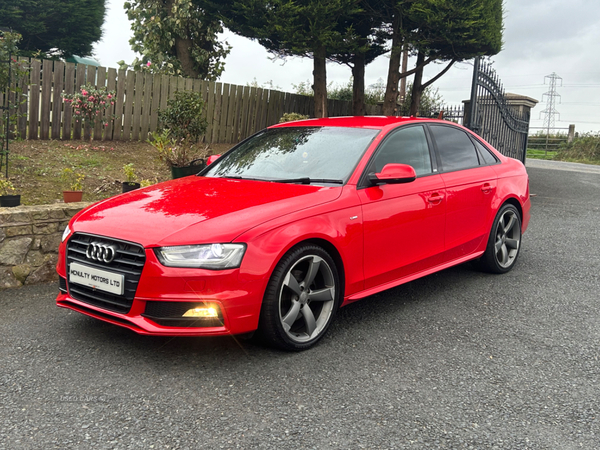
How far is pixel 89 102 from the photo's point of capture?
11.6 meters

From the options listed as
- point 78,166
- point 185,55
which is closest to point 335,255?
point 78,166

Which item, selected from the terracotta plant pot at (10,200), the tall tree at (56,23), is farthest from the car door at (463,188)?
the tall tree at (56,23)

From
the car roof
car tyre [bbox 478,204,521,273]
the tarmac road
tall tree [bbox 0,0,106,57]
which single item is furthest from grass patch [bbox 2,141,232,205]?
tall tree [bbox 0,0,106,57]

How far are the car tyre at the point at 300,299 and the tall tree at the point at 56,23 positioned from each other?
68.0 feet

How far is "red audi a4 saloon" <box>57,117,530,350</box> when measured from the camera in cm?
357

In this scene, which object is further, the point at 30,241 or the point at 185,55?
the point at 185,55

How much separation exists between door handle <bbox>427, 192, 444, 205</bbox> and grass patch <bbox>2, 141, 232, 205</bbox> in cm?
474

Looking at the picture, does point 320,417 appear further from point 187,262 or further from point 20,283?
point 20,283

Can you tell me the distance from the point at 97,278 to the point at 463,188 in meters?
3.28

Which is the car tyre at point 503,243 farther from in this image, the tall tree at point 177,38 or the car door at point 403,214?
the tall tree at point 177,38

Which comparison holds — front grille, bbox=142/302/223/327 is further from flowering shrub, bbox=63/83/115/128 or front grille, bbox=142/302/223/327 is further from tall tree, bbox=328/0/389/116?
tall tree, bbox=328/0/389/116

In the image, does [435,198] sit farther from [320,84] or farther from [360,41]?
[360,41]

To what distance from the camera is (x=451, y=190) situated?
5191 mm

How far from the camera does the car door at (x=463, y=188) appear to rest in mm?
5242
